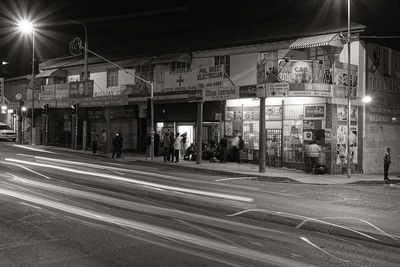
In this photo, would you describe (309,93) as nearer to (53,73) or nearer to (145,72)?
(145,72)

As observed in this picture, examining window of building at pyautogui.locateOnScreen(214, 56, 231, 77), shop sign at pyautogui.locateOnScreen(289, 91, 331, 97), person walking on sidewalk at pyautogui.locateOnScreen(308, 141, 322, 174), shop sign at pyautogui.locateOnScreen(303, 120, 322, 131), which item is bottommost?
person walking on sidewalk at pyautogui.locateOnScreen(308, 141, 322, 174)

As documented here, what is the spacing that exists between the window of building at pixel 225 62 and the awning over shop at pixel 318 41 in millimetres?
5225

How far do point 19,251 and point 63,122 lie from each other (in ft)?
123

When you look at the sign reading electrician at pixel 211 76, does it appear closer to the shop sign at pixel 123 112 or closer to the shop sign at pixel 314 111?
the shop sign at pixel 314 111

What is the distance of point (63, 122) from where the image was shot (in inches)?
1735

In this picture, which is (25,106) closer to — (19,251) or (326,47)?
(326,47)

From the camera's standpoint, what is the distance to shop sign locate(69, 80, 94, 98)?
35562mm

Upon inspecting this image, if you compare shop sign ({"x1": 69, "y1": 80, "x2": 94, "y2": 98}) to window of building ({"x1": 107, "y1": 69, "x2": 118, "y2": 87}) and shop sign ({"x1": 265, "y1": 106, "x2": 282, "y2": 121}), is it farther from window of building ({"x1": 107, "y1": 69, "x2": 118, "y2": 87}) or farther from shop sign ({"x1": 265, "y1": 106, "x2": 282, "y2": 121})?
shop sign ({"x1": 265, "y1": 106, "x2": 282, "y2": 121})

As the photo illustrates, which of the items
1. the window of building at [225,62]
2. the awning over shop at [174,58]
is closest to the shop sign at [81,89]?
the awning over shop at [174,58]

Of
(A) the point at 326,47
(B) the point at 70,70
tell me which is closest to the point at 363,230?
(A) the point at 326,47

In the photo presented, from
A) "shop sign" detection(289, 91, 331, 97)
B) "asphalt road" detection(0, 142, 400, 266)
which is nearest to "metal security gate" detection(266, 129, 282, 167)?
"shop sign" detection(289, 91, 331, 97)

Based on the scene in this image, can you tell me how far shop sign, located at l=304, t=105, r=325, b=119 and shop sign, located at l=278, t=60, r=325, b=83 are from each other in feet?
5.54

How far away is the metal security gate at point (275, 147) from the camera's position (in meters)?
27.4

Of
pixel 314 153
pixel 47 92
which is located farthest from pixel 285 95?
pixel 47 92
